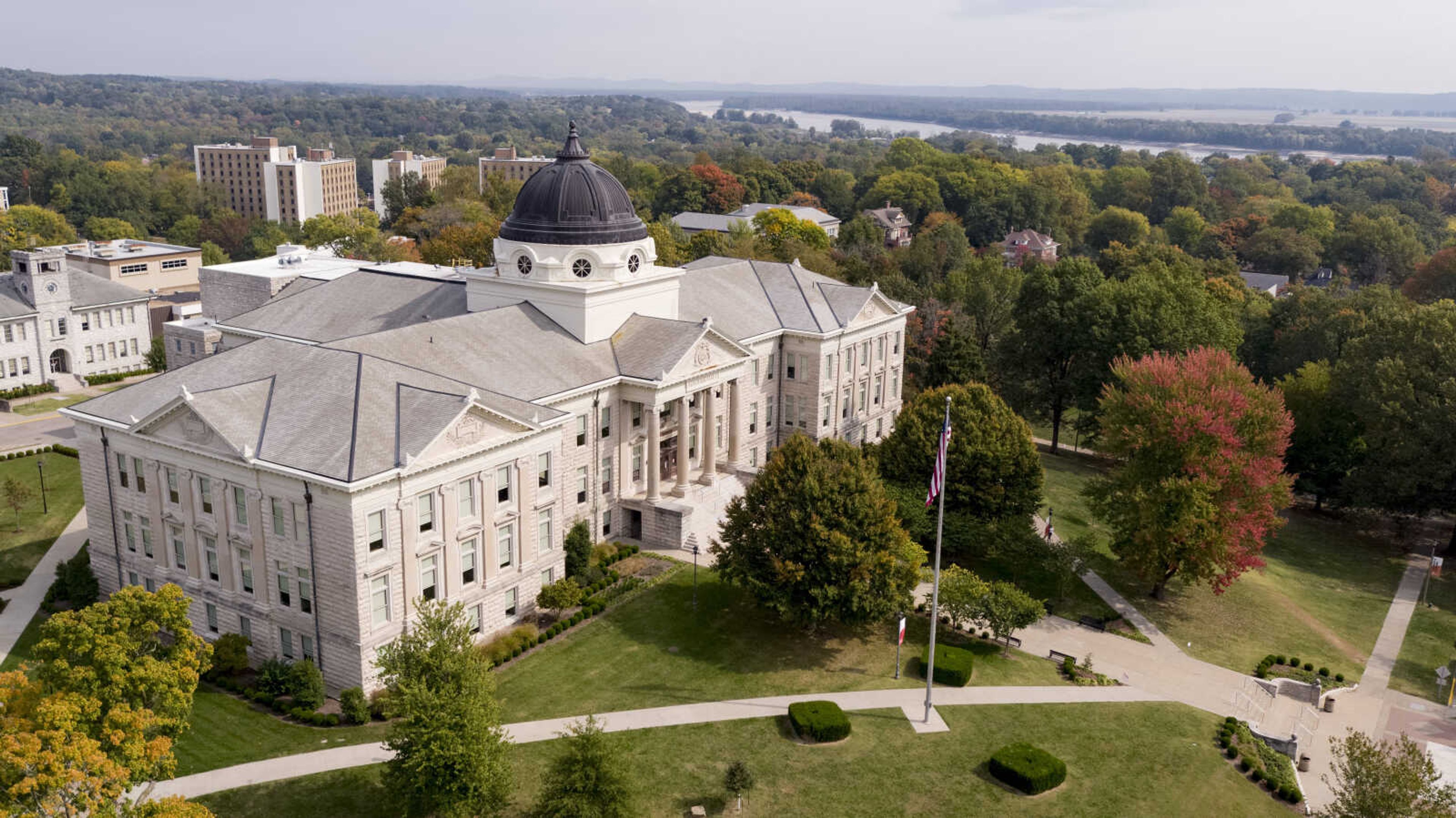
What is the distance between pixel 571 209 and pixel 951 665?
114 feet

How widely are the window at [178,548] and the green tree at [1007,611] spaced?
3793 cm

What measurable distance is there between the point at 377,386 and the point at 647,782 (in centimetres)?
2169

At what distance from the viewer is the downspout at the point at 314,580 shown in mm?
45312

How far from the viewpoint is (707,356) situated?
6606 centimetres

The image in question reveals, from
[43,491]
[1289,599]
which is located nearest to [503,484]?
[43,491]

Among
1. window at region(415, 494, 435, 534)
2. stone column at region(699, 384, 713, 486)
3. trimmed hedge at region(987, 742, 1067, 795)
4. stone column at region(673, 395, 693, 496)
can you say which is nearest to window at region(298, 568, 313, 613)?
window at region(415, 494, 435, 534)

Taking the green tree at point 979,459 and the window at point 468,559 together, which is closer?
the window at point 468,559

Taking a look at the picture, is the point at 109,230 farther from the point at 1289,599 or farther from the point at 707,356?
the point at 1289,599

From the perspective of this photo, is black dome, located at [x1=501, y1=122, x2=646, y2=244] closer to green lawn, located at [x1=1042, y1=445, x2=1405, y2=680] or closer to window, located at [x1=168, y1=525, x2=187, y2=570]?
window, located at [x1=168, y1=525, x2=187, y2=570]

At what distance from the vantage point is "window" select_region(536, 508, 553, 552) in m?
54.8

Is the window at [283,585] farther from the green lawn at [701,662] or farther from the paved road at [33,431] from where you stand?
the paved road at [33,431]

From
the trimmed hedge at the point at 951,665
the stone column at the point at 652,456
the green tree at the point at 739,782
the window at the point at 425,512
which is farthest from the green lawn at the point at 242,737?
the trimmed hedge at the point at 951,665

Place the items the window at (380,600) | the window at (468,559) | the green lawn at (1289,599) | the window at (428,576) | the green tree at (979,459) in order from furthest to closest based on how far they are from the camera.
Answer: the green tree at (979,459) < the green lawn at (1289,599) < the window at (468,559) < the window at (428,576) < the window at (380,600)

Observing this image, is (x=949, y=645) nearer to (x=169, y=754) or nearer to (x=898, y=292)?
(x=169, y=754)
